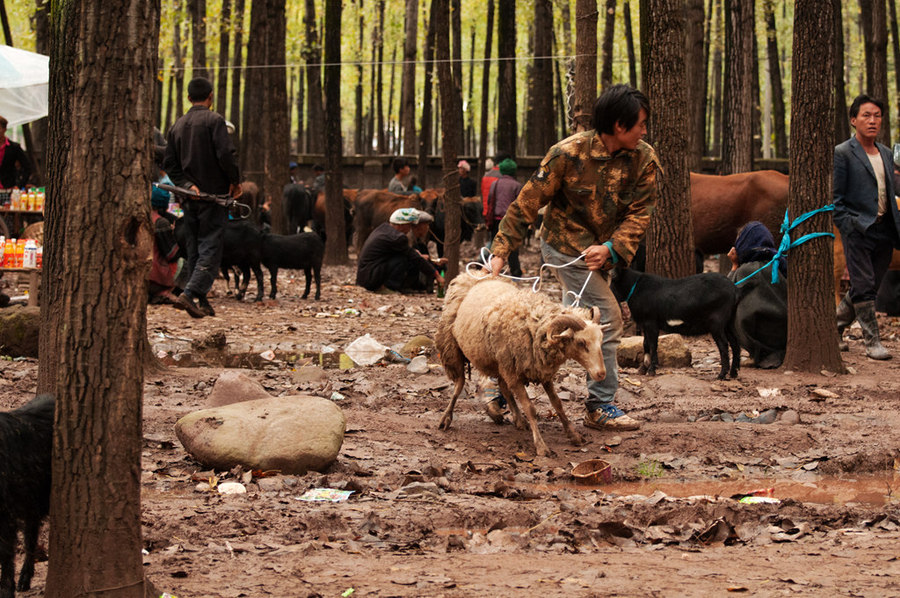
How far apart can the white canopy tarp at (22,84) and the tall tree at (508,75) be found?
10.2m

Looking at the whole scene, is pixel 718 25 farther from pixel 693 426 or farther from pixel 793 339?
pixel 693 426

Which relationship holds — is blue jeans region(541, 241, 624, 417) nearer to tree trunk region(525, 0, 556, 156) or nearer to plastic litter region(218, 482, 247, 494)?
plastic litter region(218, 482, 247, 494)

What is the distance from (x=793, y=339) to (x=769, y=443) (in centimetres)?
274

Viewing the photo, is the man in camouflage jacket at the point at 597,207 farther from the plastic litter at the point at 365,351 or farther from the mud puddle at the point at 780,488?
the plastic litter at the point at 365,351

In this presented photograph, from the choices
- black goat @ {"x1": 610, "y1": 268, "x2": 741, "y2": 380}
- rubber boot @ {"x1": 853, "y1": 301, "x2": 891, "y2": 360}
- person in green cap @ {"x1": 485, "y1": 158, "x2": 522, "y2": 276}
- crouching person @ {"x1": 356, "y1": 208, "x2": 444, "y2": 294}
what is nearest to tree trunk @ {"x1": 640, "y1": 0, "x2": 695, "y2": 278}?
black goat @ {"x1": 610, "y1": 268, "x2": 741, "y2": 380}

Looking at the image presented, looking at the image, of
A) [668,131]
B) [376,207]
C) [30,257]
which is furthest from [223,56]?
[668,131]

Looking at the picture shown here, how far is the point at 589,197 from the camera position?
22.3 ft

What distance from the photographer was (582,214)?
6.93 meters

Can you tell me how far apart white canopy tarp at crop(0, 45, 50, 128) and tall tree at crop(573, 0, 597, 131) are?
9315 mm

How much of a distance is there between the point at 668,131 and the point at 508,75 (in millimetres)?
15232

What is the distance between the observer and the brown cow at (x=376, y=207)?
23.2 meters

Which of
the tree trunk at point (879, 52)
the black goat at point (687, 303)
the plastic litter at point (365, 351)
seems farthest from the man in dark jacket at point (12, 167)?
the tree trunk at point (879, 52)

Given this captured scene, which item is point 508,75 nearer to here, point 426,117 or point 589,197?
point 426,117

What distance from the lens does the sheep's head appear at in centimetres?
627
